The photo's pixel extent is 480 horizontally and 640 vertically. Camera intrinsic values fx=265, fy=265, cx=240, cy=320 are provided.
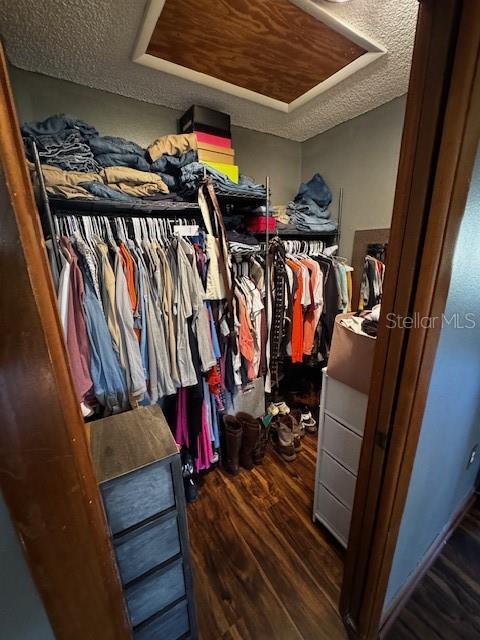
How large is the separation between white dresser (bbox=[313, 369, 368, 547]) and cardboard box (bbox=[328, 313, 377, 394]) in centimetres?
5

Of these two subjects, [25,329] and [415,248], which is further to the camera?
[415,248]

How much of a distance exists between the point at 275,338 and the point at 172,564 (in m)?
1.25

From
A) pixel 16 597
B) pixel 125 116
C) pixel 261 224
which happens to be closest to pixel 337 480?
pixel 16 597

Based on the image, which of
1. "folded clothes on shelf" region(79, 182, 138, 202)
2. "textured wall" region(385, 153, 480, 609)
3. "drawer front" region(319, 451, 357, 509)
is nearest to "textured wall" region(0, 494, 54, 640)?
"textured wall" region(385, 153, 480, 609)

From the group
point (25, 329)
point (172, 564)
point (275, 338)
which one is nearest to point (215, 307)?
point (275, 338)

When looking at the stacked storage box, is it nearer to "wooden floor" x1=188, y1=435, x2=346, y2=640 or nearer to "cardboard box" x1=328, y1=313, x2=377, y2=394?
"cardboard box" x1=328, y1=313, x2=377, y2=394

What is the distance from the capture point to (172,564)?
0.83m

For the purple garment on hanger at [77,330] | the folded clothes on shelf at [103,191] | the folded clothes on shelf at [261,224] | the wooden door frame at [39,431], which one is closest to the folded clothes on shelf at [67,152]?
the folded clothes on shelf at [103,191]

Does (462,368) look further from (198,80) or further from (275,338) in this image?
(198,80)

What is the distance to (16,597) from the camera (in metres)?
0.36

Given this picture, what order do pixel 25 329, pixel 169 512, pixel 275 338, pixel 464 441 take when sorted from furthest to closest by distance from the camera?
pixel 275 338, pixel 464 441, pixel 169 512, pixel 25 329

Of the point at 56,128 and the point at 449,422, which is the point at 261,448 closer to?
the point at 449,422

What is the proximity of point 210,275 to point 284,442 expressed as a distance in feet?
4.13

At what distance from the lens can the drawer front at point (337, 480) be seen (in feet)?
3.79
